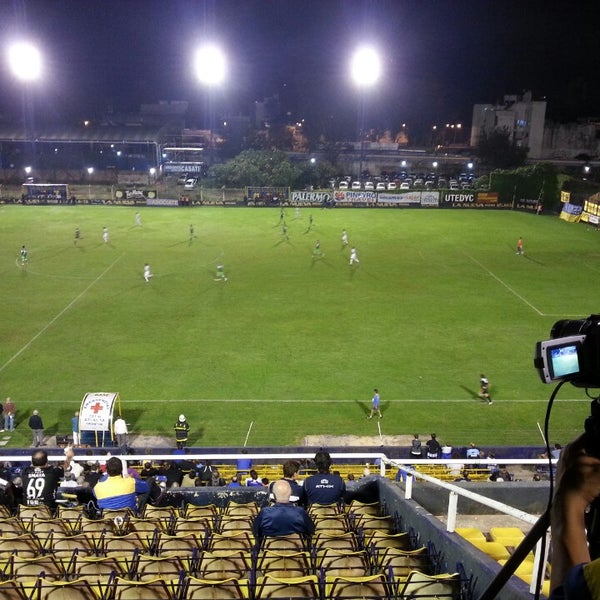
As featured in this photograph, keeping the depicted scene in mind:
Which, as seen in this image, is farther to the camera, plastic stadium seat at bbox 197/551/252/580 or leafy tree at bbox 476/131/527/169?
leafy tree at bbox 476/131/527/169

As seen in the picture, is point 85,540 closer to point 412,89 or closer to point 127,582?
point 127,582

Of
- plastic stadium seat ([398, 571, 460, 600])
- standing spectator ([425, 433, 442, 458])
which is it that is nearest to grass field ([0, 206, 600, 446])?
standing spectator ([425, 433, 442, 458])

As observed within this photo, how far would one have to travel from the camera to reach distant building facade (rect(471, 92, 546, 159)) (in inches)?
4003

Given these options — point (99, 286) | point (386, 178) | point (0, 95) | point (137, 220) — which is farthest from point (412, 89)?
point (99, 286)

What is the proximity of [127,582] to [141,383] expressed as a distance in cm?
1794

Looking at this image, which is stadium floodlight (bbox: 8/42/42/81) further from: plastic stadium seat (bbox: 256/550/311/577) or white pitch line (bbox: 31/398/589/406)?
plastic stadium seat (bbox: 256/550/311/577)

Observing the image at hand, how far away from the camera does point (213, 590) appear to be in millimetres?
4688

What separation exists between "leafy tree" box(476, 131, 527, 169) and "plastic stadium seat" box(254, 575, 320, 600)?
98028mm

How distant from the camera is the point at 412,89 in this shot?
143250mm

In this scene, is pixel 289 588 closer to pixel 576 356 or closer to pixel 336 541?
pixel 336 541

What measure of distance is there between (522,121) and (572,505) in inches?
4457

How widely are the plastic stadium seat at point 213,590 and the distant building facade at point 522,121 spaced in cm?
10328

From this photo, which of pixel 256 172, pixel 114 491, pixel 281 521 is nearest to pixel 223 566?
pixel 281 521

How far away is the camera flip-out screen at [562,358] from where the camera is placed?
2.50m
